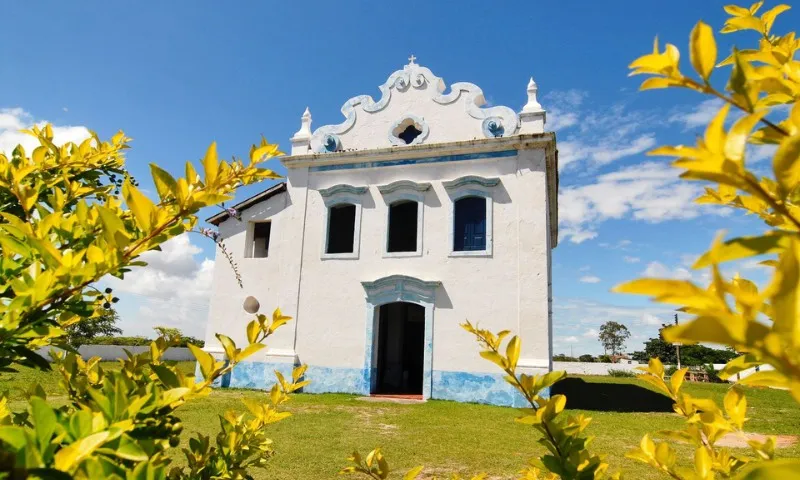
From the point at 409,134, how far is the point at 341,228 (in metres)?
3.07

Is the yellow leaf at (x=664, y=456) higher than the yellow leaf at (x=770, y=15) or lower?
lower

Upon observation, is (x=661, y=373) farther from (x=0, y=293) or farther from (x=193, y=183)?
(x=0, y=293)

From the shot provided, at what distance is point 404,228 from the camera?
43.2 ft

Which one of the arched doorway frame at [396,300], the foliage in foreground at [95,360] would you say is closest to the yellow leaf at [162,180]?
the foliage in foreground at [95,360]

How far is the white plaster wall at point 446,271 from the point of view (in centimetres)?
970

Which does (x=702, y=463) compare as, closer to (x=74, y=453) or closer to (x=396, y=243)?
(x=74, y=453)

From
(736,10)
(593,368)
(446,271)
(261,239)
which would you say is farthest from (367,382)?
(593,368)

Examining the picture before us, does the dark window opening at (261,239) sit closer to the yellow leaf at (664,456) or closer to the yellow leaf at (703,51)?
the yellow leaf at (664,456)

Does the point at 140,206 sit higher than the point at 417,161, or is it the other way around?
the point at 417,161

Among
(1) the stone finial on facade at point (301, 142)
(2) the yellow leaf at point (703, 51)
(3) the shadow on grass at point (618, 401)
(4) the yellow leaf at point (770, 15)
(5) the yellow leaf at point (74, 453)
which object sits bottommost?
(3) the shadow on grass at point (618, 401)

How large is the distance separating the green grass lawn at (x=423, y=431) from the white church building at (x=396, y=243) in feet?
3.60

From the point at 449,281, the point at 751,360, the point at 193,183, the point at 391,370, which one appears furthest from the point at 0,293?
the point at 391,370

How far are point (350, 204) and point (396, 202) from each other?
1220mm

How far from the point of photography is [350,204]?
11.5 meters
